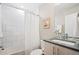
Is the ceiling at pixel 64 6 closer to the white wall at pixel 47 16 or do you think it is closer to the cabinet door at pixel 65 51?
the white wall at pixel 47 16

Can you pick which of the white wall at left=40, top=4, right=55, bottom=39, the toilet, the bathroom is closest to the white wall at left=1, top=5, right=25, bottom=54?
the bathroom

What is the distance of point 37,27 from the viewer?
1.62 metres

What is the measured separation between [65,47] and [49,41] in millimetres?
257

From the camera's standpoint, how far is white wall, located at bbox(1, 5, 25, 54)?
155 cm

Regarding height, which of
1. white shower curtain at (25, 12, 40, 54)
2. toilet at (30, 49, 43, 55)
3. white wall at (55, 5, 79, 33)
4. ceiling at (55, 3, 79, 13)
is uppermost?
ceiling at (55, 3, 79, 13)

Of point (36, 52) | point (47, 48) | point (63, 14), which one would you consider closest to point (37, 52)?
point (36, 52)

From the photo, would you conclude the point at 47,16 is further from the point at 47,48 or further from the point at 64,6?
the point at 47,48

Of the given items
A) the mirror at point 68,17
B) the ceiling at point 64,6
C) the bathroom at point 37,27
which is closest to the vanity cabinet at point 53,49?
the bathroom at point 37,27

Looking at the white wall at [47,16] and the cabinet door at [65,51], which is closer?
the cabinet door at [65,51]

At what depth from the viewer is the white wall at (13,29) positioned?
155 centimetres

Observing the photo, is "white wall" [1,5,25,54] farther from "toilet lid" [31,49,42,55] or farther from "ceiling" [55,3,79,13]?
"ceiling" [55,3,79,13]

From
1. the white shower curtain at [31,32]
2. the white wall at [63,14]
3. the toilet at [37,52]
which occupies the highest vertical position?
the white wall at [63,14]
